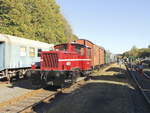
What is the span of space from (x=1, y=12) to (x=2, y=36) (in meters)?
12.4

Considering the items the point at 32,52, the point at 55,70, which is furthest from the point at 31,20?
the point at 55,70

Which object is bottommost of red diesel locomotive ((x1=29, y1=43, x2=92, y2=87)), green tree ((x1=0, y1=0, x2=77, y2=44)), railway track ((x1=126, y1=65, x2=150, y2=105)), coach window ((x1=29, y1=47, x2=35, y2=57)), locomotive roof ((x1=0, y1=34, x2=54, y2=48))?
railway track ((x1=126, y1=65, x2=150, y2=105))

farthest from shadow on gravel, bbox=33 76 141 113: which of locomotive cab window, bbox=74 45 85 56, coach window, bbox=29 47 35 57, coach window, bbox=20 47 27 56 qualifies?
coach window, bbox=29 47 35 57

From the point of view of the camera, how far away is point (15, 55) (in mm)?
17750

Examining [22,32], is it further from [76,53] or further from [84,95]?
[84,95]

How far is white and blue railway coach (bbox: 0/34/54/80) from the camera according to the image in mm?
16516

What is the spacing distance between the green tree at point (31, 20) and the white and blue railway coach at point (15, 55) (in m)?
8.26

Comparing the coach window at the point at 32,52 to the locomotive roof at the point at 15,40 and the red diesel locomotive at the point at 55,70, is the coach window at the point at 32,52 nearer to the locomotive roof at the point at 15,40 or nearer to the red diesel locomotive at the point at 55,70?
the locomotive roof at the point at 15,40

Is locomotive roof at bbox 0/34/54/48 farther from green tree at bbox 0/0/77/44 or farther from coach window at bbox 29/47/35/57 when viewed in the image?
green tree at bbox 0/0/77/44

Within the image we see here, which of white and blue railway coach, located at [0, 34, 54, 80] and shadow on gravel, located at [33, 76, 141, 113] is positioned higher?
white and blue railway coach, located at [0, 34, 54, 80]

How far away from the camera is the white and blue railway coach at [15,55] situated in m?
16.5

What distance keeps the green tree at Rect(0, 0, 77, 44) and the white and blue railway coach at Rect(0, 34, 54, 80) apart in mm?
8258

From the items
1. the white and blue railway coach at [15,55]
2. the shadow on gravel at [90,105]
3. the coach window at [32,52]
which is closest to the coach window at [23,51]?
the white and blue railway coach at [15,55]

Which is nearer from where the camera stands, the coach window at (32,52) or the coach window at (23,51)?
the coach window at (23,51)
